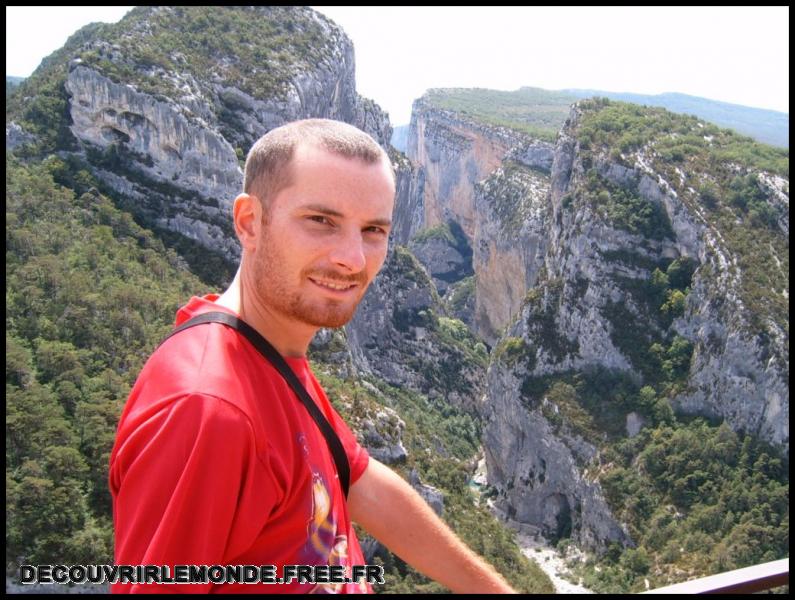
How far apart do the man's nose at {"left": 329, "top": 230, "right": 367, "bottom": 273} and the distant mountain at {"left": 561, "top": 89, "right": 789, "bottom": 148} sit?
12919cm

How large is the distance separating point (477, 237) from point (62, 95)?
61.4m

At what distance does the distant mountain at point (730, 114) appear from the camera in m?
130

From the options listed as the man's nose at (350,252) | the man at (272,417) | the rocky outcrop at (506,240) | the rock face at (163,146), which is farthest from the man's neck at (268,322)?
the rocky outcrop at (506,240)

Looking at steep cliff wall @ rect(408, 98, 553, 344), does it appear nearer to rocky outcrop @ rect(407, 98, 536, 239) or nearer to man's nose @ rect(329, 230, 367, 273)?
rocky outcrop @ rect(407, 98, 536, 239)

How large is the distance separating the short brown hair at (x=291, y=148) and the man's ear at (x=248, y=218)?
0.14ft

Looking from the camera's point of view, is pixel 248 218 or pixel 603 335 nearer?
pixel 248 218

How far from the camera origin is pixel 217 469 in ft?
7.25

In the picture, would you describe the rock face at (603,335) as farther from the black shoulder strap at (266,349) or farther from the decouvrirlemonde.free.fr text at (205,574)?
the black shoulder strap at (266,349)

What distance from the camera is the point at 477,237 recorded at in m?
95.3

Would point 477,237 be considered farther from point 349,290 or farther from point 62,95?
point 349,290

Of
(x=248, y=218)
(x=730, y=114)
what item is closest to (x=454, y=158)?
(x=730, y=114)

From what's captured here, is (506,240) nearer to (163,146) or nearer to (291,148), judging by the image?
(163,146)

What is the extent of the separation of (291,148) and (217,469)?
4.65 feet

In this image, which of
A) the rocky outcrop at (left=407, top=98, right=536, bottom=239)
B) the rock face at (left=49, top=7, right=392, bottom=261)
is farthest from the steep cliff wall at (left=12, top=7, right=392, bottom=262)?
the rocky outcrop at (left=407, top=98, right=536, bottom=239)
